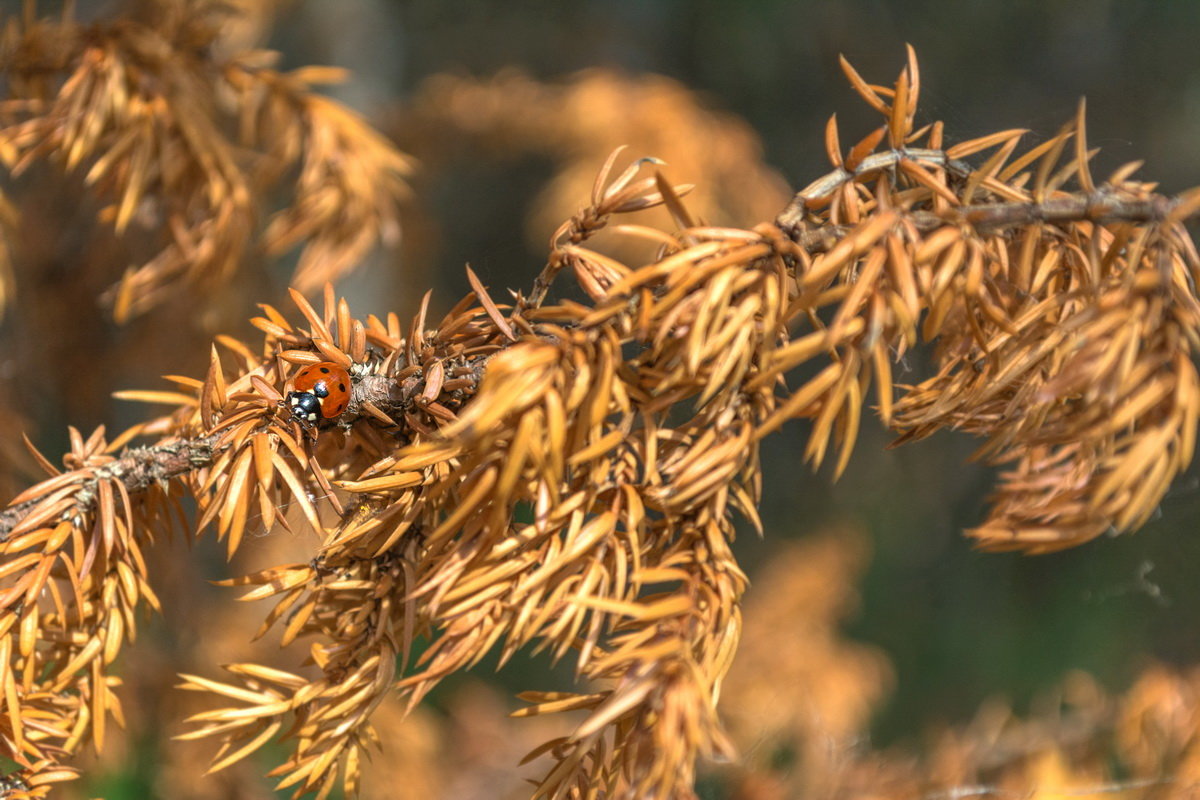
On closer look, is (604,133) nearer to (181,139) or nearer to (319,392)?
(181,139)

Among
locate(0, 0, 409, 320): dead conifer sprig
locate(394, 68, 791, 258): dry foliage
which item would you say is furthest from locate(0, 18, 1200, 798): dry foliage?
locate(394, 68, 791, 258): dry foliage

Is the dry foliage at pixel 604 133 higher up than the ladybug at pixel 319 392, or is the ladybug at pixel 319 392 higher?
the dry foliage at pixel 604 133

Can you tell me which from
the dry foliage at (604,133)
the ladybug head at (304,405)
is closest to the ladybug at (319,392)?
the ladybug head at (304,405)

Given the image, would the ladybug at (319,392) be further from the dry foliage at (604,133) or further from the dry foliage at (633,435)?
the dry foliage at (604,133)

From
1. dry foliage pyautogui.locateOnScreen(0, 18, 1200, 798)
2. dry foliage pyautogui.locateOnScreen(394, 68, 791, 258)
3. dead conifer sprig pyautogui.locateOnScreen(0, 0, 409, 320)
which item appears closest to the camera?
dry foliage pyautogui.locateOnScreen(0, 18, 1200, 798)

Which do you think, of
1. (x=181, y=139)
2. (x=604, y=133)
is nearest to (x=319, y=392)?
(x=181, y=139)

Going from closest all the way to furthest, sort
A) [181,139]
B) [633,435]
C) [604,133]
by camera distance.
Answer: [633,435]
[181,139]
[604,133]

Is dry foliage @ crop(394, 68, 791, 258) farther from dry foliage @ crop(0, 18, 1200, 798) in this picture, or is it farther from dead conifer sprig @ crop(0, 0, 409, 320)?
dry foliage @ crop(0, 18, 1200, 798)

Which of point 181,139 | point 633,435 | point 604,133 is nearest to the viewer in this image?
point 633,435
